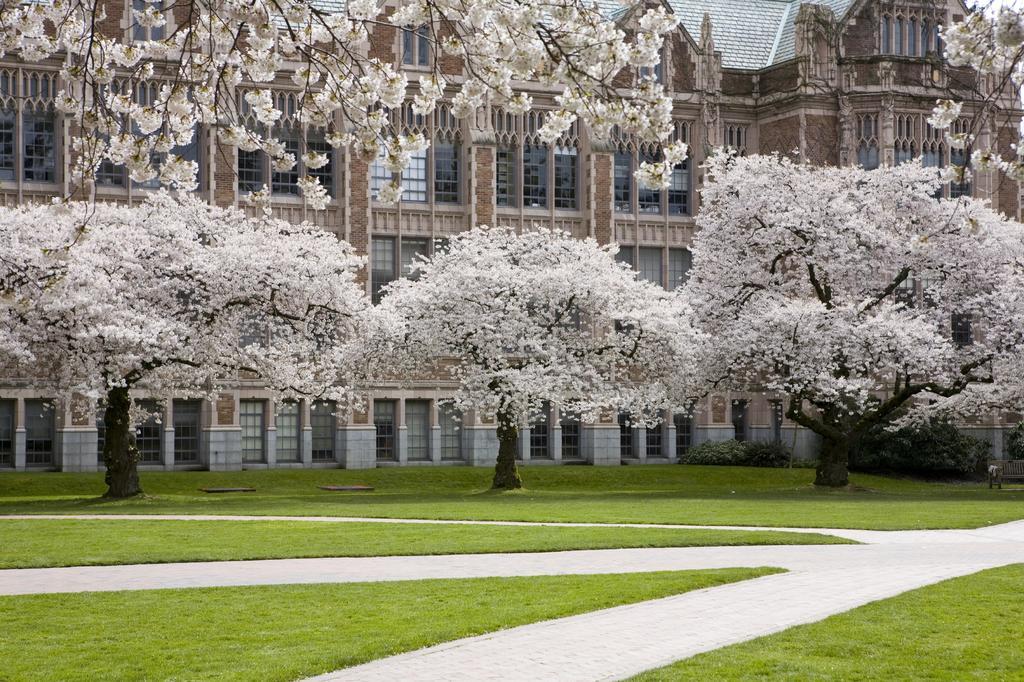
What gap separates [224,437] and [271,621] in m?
35.0

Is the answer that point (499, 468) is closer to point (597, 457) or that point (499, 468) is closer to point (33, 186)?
point (597, 457)

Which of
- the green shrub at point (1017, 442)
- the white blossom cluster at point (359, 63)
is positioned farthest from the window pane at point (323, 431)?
the white blossom cluster at point (359, 63)

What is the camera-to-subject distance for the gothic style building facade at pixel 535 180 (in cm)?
4797

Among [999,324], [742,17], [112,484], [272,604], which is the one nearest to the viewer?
[272,604]

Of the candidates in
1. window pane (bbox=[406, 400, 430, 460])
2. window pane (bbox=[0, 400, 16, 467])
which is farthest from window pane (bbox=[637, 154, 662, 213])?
window pane (bbox=[0, 400, 16, 467])

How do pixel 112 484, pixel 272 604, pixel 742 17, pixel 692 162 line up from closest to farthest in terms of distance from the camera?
pixel 272 604 < pixel 112 484 < pixel 692 162 < pixel 742 17

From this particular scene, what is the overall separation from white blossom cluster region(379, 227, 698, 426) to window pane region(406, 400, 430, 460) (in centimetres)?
1170

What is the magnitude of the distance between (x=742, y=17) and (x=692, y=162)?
873cm

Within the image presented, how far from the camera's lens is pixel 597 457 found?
53.7m

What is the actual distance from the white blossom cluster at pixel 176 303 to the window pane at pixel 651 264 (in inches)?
779

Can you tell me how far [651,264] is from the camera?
56.0 metres

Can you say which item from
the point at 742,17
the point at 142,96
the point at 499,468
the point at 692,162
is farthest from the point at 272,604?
the point at 742,17

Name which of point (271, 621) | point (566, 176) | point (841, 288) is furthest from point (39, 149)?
point (271, 621)

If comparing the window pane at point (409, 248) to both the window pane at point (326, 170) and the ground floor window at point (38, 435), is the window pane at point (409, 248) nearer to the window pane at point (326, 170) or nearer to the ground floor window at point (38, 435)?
the window pane at point (326, 170)
